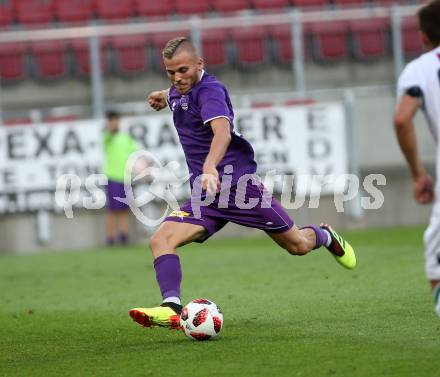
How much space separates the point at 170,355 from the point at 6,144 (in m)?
11.8

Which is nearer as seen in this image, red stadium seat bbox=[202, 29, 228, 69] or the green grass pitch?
the green grass pitch

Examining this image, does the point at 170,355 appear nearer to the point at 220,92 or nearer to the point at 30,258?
the point at 220,92

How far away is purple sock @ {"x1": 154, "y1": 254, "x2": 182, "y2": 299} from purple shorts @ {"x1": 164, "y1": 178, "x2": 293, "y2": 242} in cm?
34

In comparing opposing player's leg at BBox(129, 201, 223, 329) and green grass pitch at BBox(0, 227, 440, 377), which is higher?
opposing player's leg at BBox(129, 201, 223, 329)

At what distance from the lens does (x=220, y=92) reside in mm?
7867

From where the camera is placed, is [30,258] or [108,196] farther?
[108,196]

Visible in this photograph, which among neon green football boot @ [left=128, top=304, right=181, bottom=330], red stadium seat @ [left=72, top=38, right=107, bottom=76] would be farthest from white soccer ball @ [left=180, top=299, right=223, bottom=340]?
red stadium seat @ [left=72, top=38, right=107, bottom=76]

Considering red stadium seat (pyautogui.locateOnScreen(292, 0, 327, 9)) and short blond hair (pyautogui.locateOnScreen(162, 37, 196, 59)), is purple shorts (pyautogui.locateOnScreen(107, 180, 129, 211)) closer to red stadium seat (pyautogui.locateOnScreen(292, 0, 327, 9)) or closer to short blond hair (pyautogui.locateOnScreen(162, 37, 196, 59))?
red stadium seat (pyautogui.locateOnScreen(292, 0, 327, 9))

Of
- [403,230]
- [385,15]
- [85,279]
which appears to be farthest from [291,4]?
[85,279]

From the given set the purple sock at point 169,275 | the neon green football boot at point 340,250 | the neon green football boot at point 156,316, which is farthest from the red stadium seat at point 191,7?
the neon green football boot at point 156,316

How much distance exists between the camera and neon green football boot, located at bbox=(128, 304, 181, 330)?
7.38 metres

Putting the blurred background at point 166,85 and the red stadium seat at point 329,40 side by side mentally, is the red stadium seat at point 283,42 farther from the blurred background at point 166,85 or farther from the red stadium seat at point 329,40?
the red stadium seat at point 329,40

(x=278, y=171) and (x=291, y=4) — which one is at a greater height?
(x=291, y=4)

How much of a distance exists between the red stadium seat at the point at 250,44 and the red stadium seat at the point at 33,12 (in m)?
3.78
